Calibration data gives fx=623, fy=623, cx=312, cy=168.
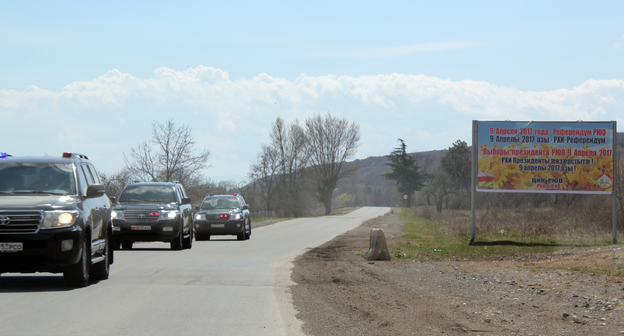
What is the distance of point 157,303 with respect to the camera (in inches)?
339

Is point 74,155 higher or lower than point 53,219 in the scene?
higher

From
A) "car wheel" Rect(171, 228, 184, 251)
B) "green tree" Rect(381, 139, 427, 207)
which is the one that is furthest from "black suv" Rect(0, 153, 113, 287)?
"green tree" Rect(381, 139, 427, 207)

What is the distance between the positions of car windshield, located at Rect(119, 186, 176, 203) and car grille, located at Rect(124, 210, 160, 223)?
0.95m

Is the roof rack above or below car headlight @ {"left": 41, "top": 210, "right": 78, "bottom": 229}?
above

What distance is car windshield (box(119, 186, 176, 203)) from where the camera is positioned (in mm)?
19531

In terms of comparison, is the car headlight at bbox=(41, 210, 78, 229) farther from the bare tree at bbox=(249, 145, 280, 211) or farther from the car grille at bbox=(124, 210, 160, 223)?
the bare tree at bbox=(249, 145, 280, 211)

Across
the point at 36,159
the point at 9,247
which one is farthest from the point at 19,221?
the point at 36,159

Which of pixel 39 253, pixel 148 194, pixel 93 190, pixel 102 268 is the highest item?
pixel 93 190

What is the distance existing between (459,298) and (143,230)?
37.9 feet

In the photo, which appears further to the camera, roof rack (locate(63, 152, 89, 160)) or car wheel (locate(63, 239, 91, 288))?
roof rack (locate(63, 152, 89, 160))

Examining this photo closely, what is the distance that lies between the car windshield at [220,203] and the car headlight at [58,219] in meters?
16.5

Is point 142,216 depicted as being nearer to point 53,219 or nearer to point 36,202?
point 36,202

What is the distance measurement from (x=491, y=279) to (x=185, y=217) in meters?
11.3

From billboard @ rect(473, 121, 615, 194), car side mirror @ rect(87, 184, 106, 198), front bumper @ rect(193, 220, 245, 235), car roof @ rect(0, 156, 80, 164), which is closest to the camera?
car side mirror @ rect(87, 184, 106, 198)
